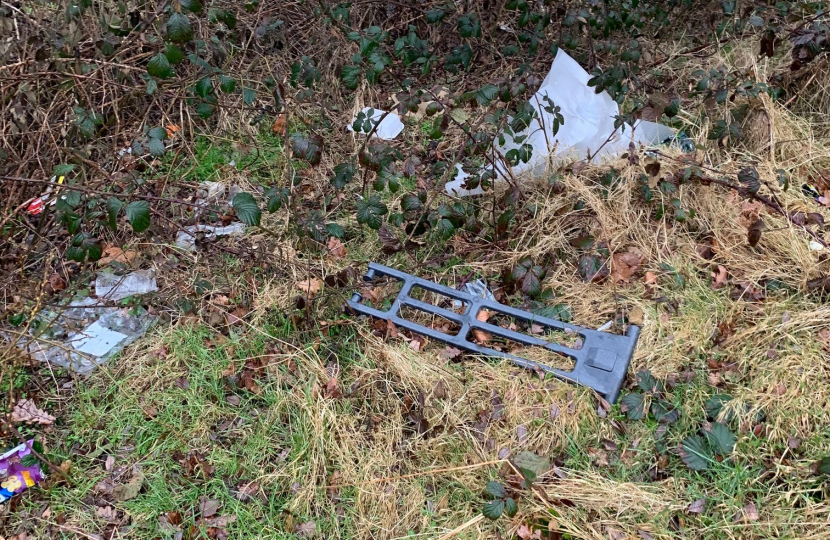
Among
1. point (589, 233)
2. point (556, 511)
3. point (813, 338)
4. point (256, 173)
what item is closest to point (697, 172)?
point (589, 233)

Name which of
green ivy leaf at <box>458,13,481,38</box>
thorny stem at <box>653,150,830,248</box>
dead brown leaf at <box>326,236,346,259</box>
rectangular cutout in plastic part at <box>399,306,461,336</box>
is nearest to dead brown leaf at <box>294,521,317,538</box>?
rectangular cutout in plastic part at <box>399,306,461,336</box>

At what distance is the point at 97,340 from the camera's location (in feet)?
8.96

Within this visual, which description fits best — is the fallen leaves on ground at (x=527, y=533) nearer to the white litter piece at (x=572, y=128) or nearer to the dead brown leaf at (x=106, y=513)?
the dead brown leaf at (x=106, y=513)

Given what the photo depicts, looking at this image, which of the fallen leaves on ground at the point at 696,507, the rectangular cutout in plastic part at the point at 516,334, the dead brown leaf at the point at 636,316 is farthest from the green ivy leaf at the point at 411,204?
the fallen leaves on ground at the point at 696,507

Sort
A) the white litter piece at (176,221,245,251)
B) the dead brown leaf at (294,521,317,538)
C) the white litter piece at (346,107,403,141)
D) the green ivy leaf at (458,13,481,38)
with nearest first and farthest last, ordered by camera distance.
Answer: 1. the dead brown leaf at (294,521,317,538)
2. the white litter piece at (176,221,245,251)
3. the green ivy leaf at (458,13,481,38)
4. the white litter piece at (346,107,403,141)

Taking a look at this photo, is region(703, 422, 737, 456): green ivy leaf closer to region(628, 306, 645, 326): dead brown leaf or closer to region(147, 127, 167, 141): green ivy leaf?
region(628, 306, 645, 326): dead brown leaf

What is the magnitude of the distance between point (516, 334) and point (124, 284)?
1.87m

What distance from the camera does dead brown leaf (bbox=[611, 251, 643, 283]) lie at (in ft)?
9.10

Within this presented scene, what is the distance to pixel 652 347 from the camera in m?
2.48

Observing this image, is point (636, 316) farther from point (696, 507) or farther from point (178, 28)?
point (178, 28)

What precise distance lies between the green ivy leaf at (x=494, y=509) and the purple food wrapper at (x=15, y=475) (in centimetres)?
160

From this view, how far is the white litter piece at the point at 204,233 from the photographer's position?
317 cm

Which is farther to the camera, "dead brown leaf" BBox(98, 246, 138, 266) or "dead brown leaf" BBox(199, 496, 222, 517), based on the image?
"dead brown leaf" BBox(98, 246, 138, 266)

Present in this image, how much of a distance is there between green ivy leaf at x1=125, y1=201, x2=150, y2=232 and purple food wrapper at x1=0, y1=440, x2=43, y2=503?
0.93m
